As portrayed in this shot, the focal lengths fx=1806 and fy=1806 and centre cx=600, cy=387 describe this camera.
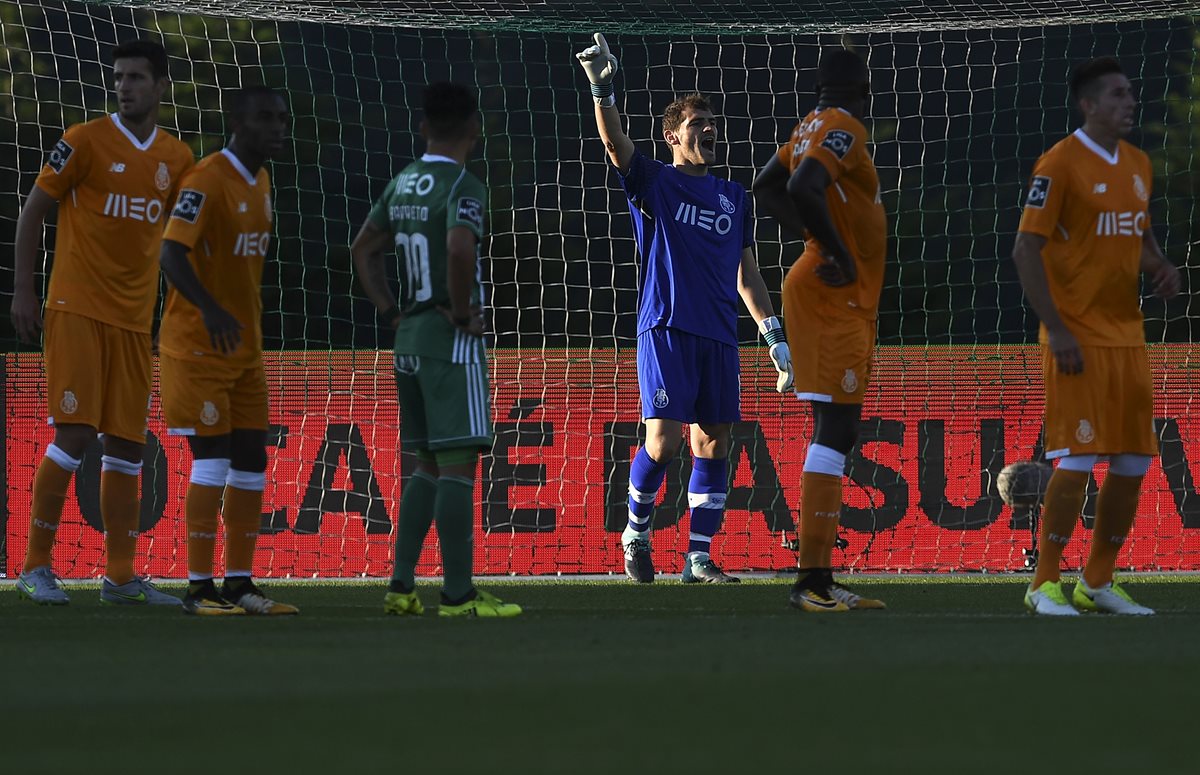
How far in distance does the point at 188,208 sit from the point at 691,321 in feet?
9.96

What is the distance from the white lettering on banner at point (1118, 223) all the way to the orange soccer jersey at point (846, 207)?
29.2 inches

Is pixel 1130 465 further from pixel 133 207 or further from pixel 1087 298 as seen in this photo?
pixel 133 207

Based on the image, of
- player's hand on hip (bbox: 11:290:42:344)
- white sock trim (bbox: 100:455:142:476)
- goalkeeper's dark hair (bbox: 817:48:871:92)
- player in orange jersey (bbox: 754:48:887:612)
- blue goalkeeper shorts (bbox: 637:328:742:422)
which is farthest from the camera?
blue goalkeeper shorts (bbox: 637:328:742:422)

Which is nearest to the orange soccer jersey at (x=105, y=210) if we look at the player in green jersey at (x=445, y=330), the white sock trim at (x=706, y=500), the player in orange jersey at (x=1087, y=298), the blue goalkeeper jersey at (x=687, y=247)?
the player in green jersey at (x=445, y=330)

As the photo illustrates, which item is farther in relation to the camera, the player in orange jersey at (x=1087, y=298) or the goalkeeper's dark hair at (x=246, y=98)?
the goalkeeper's dark hair at (x=246, y=98)

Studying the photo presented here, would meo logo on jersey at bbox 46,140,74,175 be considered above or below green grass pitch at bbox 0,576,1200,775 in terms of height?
above

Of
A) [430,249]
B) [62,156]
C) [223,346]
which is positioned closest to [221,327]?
[223,346]

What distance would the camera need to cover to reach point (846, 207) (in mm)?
6230

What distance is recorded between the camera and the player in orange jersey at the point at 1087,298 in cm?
566

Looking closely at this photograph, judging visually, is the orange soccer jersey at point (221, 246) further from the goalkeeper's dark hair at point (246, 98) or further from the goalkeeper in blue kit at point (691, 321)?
the goalkeeper in blue kit at point (691, 321)

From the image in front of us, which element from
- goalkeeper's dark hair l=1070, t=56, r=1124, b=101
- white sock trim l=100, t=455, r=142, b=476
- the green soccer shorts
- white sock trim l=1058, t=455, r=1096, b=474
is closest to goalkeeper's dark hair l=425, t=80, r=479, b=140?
the green soccer shorts

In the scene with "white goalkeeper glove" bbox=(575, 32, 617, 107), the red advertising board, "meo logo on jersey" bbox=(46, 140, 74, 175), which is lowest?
the red advertising board

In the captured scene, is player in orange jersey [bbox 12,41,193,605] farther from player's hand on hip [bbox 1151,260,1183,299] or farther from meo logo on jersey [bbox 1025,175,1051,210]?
player's hand on hip [bbox 1151,260,1183,299]

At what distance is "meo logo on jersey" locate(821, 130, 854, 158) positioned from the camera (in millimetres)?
6051
